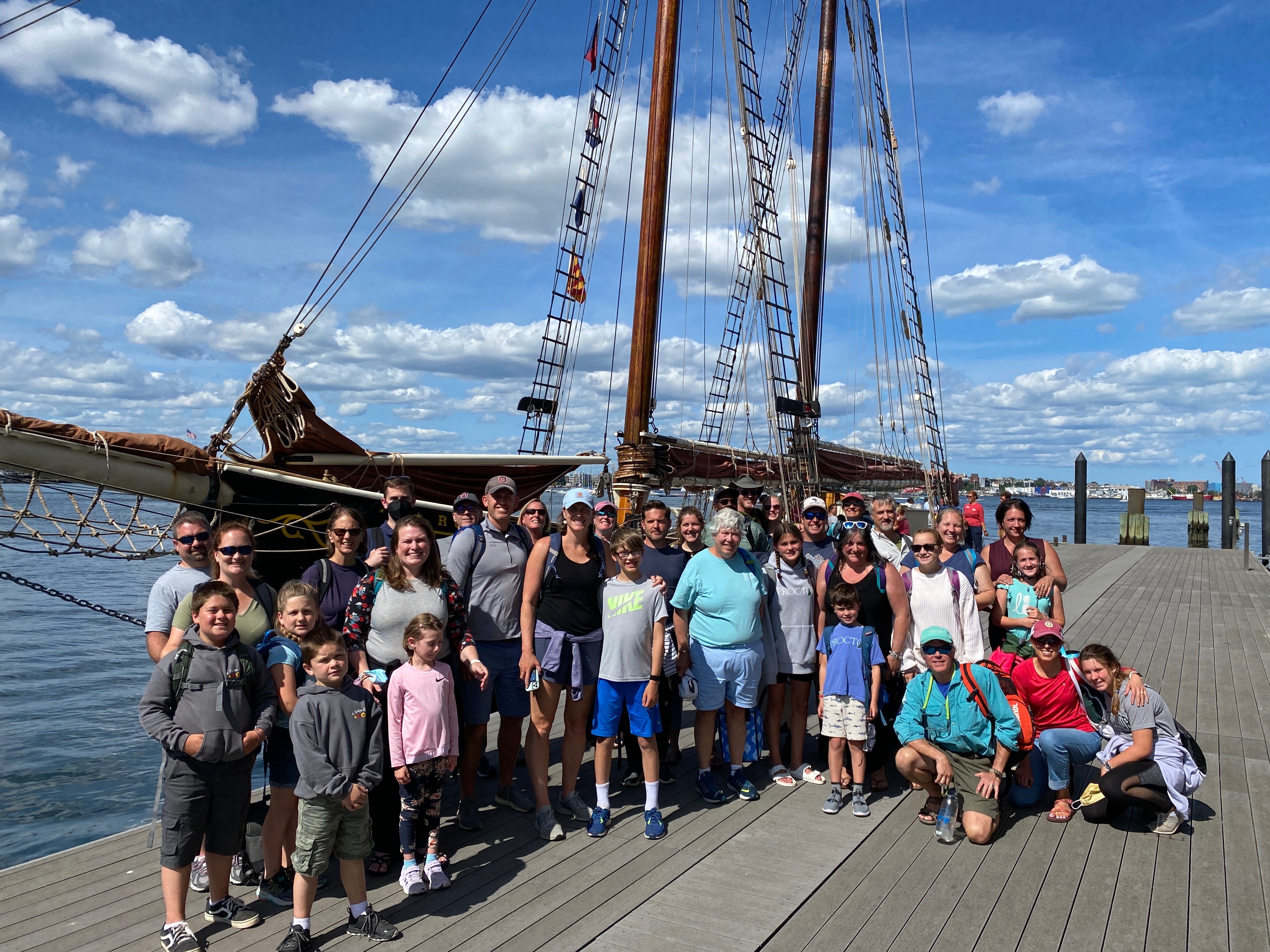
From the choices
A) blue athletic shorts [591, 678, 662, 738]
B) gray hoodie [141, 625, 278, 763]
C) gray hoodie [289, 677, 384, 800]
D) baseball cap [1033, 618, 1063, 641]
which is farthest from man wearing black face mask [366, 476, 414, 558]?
baseball cap [1033, 618, 1063, 641]

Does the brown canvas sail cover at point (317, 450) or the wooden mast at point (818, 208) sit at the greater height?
the wooden mast at point (818, 208)

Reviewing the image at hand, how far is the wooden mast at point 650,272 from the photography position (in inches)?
362

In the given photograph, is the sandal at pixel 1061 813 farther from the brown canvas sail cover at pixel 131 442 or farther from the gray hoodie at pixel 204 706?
the brown canvas sail cover at pixel 131 442

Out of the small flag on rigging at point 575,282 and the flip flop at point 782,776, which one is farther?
the small flag on rigging at point 575,282

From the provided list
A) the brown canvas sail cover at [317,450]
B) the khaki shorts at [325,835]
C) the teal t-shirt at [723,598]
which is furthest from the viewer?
the brown canvas sail cover at [317,450]

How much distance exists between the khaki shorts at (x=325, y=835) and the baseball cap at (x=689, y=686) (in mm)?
1858

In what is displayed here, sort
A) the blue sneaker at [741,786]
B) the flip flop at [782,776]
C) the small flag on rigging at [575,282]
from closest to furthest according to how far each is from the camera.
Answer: the blue sneaker at [741,786] < the flip flop at [782,776] < the small flag on rigging at [575,282]

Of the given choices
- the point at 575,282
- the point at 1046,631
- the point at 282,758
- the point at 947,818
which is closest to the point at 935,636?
the point at 1046,631

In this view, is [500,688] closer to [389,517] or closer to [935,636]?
[389,517]

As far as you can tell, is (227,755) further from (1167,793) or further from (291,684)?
(1167,793)

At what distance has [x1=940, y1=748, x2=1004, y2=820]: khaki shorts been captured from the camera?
4.28 m

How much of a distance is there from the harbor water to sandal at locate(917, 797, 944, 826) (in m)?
5.74

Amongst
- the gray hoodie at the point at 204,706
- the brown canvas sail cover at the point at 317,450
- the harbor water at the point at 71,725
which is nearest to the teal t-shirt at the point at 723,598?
the gray hoodie at the point at 204,706

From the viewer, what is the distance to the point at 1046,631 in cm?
459
